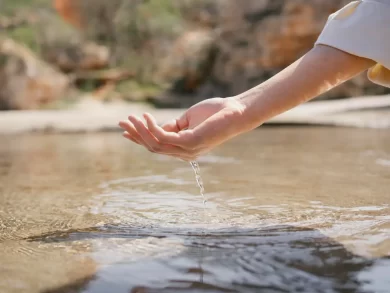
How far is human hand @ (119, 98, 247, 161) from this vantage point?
4.66ft

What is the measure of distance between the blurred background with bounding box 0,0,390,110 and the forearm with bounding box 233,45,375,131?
7.94 meters

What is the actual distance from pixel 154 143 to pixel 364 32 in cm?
56

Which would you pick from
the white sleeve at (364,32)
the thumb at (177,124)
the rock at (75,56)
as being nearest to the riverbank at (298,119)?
the thumb at (177,124)

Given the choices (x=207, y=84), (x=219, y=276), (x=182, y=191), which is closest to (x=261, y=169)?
(x=182, y=191)

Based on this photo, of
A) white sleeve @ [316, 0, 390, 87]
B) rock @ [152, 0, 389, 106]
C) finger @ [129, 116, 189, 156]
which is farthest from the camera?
rock @ [152, 0, 389, 106]

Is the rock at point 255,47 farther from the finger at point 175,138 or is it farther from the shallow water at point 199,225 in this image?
the finger at point 175,138

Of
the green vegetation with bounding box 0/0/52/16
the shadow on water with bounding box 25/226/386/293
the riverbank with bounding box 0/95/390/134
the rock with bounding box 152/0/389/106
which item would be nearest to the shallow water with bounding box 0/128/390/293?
the shadow on water with bounding box 25/226/386/293

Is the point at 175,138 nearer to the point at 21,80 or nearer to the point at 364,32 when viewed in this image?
the point at 364,32

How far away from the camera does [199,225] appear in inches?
65.9

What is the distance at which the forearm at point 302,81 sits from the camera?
1.40 m

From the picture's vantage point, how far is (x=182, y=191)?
2.32 m

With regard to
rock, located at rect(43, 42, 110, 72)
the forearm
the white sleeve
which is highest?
rock, located at rect(43, 42, 110, 72)

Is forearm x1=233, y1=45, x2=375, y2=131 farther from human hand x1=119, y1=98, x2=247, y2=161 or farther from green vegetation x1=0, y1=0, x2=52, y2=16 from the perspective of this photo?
green vegetation x1=0, y1=0, x2=52, y2=16

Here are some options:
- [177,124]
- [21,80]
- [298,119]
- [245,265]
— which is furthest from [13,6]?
[245,265]
